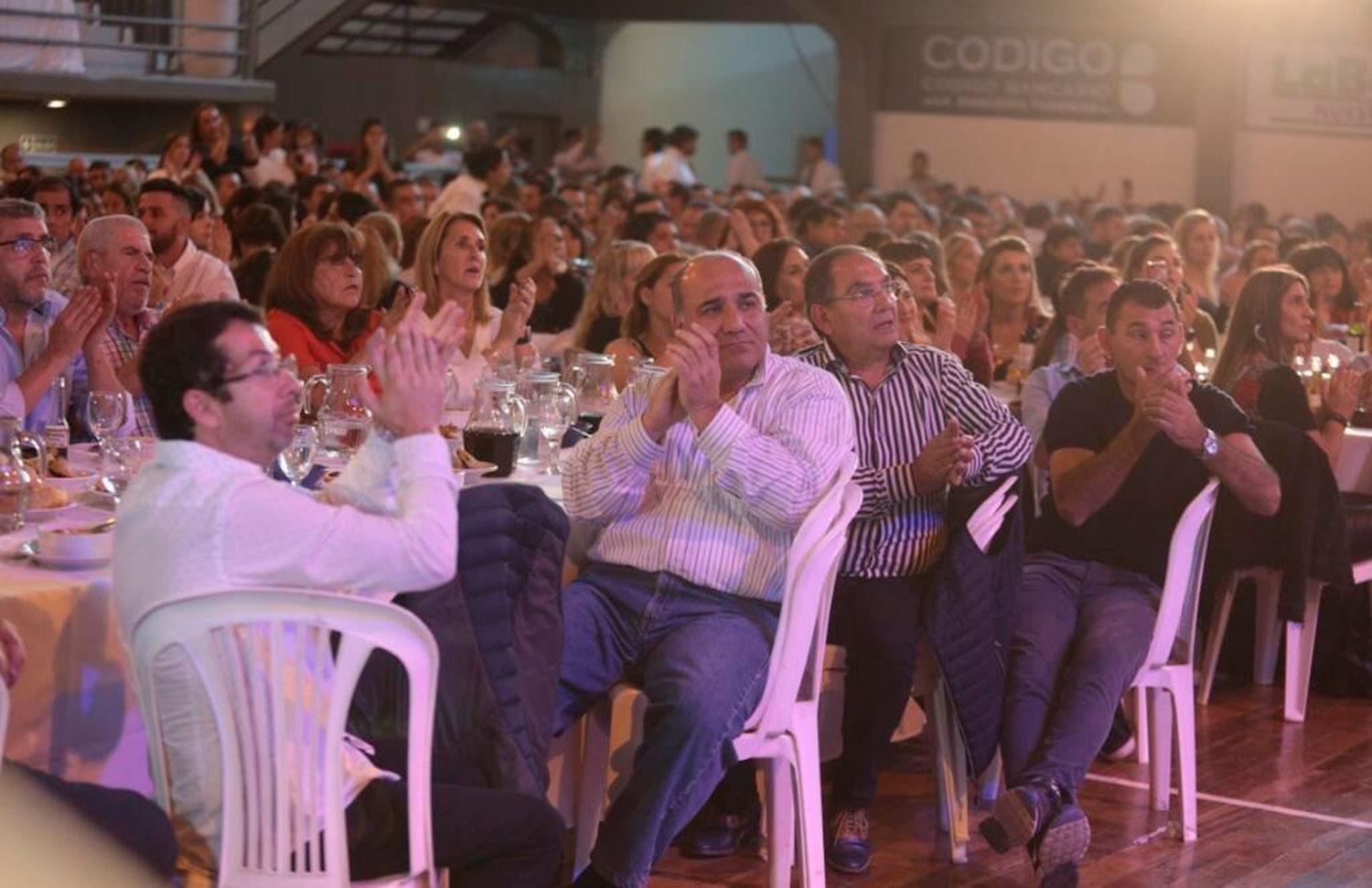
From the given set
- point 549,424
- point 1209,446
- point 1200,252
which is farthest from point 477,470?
point 1200,252

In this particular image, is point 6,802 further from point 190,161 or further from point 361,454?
point 190,161

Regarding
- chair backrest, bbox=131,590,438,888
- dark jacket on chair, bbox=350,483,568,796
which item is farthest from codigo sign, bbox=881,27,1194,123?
chair backrest, bbox=131,590,438,888

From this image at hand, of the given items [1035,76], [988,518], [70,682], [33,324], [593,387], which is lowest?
[70,682]

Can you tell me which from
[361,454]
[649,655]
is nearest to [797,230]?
[649,655]

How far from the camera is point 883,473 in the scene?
15.3ft

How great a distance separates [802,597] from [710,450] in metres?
0.35

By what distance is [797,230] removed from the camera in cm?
1073

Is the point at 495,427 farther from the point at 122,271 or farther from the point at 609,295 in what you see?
the point at 609,295

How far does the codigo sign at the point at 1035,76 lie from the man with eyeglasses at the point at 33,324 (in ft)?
49.5

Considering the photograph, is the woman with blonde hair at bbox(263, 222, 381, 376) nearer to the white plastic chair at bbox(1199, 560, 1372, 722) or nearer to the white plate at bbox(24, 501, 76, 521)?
the white plate at bbox(24, 501, 76, 521)

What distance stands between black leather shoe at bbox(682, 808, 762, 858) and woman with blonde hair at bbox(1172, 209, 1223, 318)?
5179 mm

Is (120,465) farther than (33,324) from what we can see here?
No

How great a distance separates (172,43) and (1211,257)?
10.3 meters

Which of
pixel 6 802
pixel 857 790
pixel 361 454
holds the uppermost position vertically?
pixel 361 454
